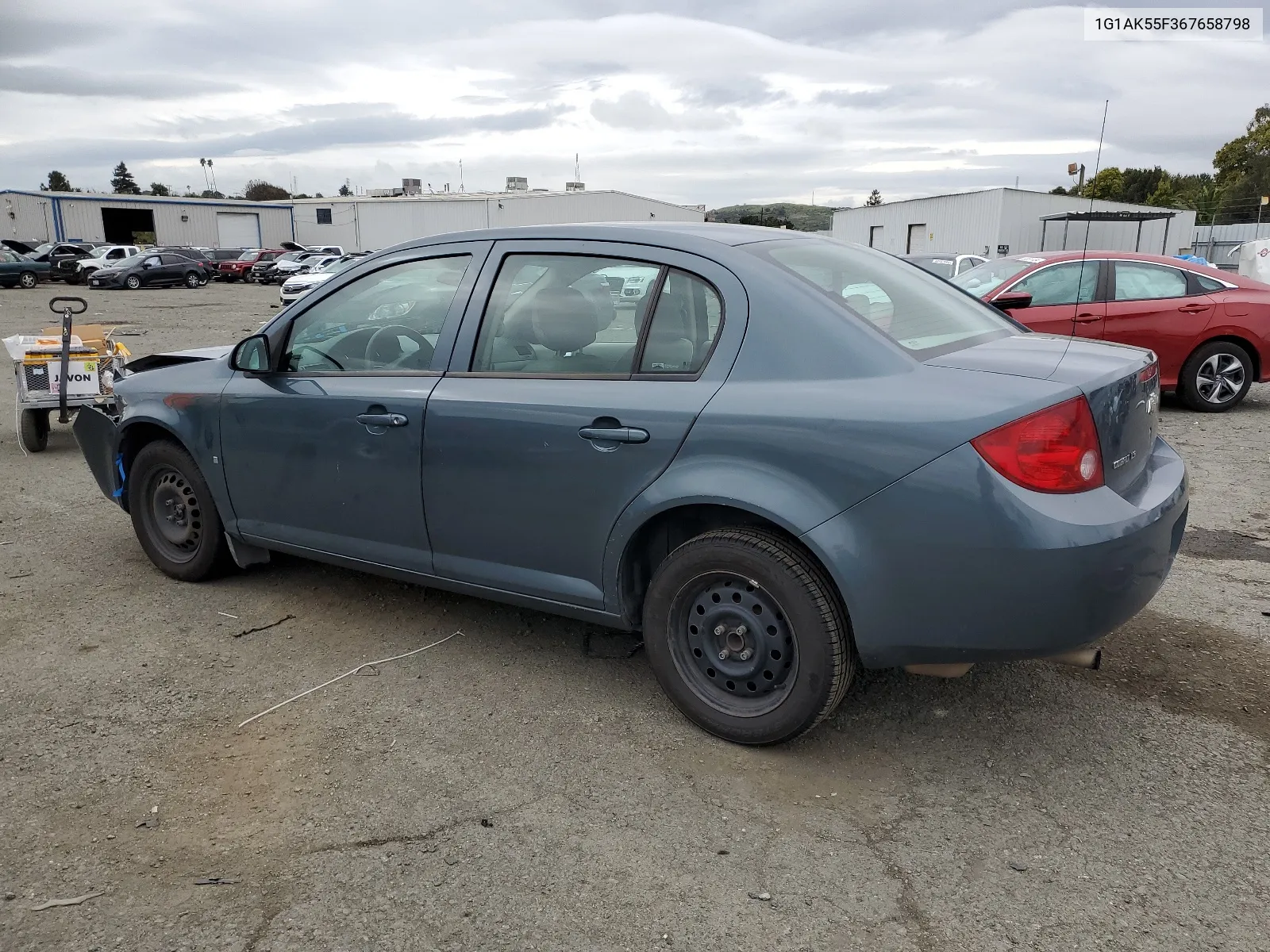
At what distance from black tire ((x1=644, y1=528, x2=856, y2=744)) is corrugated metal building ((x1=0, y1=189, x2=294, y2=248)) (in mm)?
66054

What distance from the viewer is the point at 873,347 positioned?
296cm

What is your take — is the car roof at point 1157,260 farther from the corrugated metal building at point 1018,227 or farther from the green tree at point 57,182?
the green tree at point 57,182

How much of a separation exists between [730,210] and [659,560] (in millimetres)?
91739

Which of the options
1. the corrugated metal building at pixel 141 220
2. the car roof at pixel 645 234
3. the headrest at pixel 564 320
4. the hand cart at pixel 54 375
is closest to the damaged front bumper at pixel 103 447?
the car roof at pixel 645 234

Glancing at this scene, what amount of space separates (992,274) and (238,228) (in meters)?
63.9

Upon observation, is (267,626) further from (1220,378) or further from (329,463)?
(1220,378)

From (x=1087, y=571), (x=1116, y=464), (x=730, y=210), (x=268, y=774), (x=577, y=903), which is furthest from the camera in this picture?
(x=730, y=210)

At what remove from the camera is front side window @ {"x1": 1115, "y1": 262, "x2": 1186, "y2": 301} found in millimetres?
9438

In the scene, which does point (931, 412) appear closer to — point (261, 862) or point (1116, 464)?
point (1116, 464)

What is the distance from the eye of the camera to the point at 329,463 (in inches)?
158

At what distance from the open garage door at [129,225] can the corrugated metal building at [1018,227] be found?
1867 inches

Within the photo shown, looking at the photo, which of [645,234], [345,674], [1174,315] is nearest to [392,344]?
[645,234]

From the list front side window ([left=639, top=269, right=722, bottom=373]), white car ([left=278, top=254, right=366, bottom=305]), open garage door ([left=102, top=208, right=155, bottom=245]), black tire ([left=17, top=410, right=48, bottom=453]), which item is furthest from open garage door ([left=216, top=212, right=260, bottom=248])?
front side window ([left=639, top=269, right=722, bottom=373])

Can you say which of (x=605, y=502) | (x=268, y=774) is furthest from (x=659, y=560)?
(x=268, y=774)
